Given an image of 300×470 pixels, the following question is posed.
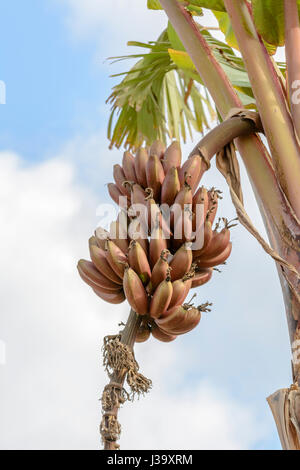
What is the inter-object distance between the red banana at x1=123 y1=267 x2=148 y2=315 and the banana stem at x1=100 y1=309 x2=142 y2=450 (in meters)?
0.03

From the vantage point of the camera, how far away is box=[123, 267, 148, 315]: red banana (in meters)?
1.37

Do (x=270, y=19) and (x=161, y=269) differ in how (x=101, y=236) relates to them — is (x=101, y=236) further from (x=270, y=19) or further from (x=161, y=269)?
(x=270, y=19)

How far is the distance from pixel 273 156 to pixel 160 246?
0.55 m

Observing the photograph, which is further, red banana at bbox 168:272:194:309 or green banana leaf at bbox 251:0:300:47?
green banana leaf at bbox 251:0:300:47

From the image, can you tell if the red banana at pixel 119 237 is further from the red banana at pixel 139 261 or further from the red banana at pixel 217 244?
the red banana at pixel 217 244

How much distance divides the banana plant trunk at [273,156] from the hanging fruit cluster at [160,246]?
0.63 ft

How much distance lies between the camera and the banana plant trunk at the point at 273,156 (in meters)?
1.49

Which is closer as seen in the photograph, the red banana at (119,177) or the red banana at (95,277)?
the red banana at (95,277)

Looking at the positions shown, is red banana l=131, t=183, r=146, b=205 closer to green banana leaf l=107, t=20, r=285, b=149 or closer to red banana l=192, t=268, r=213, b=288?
red banana l=192, t=268, r=213, b=288

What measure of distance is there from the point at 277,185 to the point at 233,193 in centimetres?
18

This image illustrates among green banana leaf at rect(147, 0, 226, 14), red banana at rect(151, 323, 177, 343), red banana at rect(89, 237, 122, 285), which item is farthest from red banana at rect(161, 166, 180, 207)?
green banana leaf at rect(147, 0, 226, 14)

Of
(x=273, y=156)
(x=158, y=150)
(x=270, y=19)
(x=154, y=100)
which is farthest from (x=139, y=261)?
(x=154, y=100)

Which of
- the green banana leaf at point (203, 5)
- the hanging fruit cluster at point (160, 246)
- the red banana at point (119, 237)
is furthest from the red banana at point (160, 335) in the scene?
the green banana leaf at point (203, 5)
